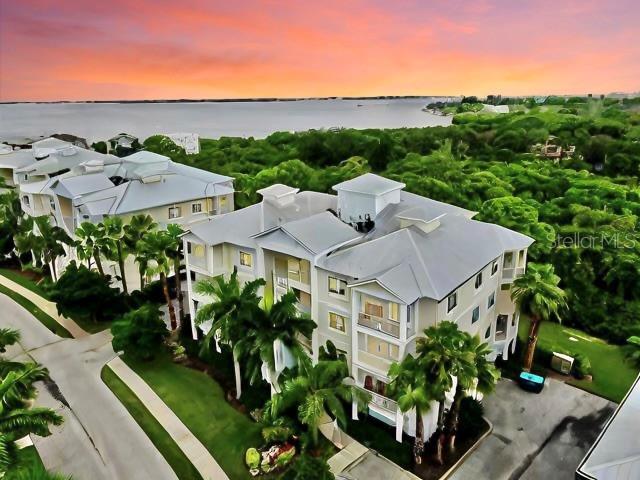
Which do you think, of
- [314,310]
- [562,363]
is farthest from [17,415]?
[562,363]

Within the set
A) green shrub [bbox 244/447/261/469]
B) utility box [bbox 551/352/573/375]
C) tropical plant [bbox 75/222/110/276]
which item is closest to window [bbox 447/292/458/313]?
utility box [bbox 551/352/573/375]

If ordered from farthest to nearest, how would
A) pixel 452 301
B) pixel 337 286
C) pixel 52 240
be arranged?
pixel 52 240
pixel 337 286
pixel 452 301

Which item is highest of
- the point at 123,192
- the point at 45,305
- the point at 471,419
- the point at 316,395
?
the point at 123,192

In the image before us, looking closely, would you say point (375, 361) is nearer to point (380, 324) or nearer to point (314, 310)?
point (380, 324)

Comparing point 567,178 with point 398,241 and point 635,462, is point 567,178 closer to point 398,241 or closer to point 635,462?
point 398,241

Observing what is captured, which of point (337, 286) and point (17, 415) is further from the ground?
point (17, 415)

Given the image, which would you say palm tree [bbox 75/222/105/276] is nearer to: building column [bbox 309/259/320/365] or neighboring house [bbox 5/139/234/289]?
neighboring house [bbox 5/139/234/289]

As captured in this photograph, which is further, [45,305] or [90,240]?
[45,305]
